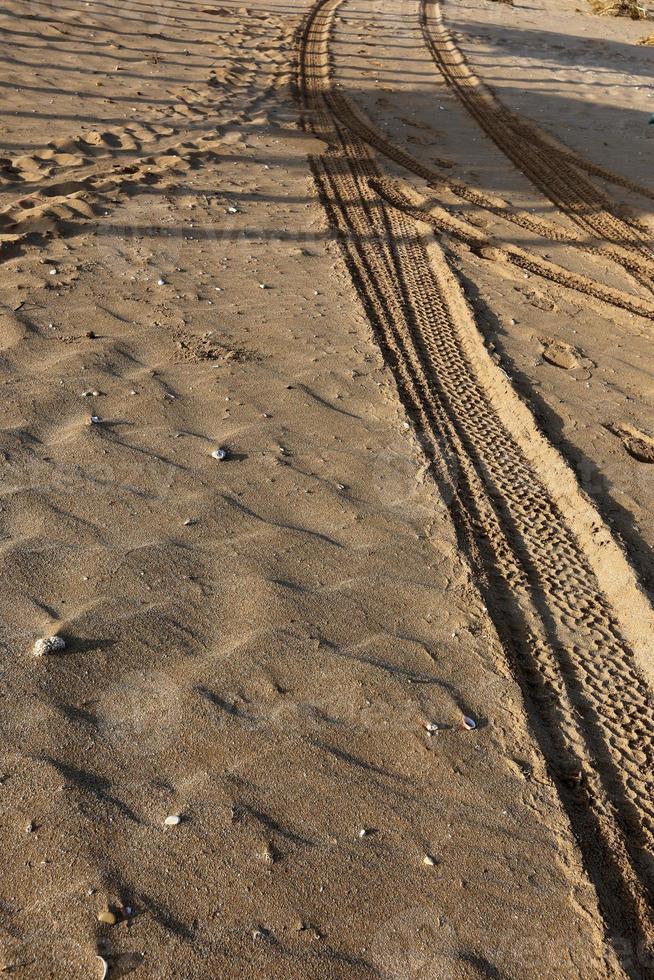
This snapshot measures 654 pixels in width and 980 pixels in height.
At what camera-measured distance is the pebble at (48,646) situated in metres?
2.76

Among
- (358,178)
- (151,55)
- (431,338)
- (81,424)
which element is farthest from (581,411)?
(151,55)

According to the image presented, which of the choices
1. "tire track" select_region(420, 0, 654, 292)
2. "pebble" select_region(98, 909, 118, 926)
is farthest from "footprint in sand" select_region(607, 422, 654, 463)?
"pebble" select_region(98, 909, 118, 926)

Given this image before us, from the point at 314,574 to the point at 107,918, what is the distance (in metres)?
1.58

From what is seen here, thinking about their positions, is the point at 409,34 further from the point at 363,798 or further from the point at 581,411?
the point at 363,798

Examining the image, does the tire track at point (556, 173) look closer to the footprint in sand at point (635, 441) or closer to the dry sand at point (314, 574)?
the dry sand at point (314, 574)

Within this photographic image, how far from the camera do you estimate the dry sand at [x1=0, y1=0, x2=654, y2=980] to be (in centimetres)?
223

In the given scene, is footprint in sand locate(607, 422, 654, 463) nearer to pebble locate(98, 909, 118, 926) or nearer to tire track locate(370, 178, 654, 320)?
tire track locate(370, 178, 654, 320)

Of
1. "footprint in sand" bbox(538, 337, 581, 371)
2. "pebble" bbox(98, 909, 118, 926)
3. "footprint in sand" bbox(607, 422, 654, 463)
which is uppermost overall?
"footprint in sand" bbox(538, 337, 581, 371)

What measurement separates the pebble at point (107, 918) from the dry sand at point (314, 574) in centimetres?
1

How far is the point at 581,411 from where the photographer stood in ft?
16.1

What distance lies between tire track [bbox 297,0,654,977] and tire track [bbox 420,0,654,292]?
2.00 m

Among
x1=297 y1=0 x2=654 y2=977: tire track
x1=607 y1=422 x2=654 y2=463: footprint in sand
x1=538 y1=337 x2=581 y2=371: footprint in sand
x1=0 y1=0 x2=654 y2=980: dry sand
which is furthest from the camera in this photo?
x1=538 y1=337 x2=581 y2=371: footprint in sand

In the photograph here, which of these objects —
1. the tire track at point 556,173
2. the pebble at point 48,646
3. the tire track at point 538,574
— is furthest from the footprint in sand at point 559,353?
the pebble at point 48,646

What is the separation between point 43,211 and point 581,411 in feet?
14.3
